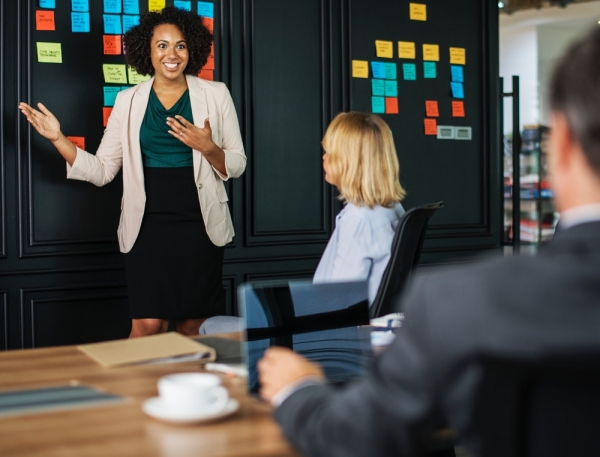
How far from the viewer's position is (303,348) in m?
1.38

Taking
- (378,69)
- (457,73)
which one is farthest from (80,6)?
(457,73)

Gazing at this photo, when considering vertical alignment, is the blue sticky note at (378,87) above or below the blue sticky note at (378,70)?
below

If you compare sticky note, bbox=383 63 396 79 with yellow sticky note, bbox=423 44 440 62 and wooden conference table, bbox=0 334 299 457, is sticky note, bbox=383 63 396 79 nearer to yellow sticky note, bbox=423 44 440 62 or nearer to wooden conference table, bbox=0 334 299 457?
yellow sticky note, bbox=423 44 440 62

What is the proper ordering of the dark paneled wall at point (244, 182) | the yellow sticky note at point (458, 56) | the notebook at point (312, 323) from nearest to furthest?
the notebook at point (312, 323) < the dark paneled wall at point (244, 182) < the yellow sticky note at point (458, 56)

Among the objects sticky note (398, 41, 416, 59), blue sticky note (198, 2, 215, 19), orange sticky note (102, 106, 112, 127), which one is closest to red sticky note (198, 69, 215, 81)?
blue sticky note (198, 2, 215, 19)

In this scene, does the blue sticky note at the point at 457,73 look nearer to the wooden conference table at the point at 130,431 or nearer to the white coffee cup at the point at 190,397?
the wooden conference table at the point at 130,431

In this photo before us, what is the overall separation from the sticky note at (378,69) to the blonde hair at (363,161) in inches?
85.4

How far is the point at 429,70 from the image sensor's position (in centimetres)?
499

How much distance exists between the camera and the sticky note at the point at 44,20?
12.7 ft

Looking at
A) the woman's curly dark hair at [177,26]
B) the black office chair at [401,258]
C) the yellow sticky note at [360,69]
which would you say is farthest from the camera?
the yellow sticky note at [360,69]

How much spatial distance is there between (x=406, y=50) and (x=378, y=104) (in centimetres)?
41

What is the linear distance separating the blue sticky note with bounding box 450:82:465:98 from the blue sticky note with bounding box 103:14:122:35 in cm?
216

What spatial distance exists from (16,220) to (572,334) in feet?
11.8

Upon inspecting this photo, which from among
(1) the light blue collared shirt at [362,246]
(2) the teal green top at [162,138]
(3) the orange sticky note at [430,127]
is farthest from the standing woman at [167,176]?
(3) the orange sticky note at [430,127]
